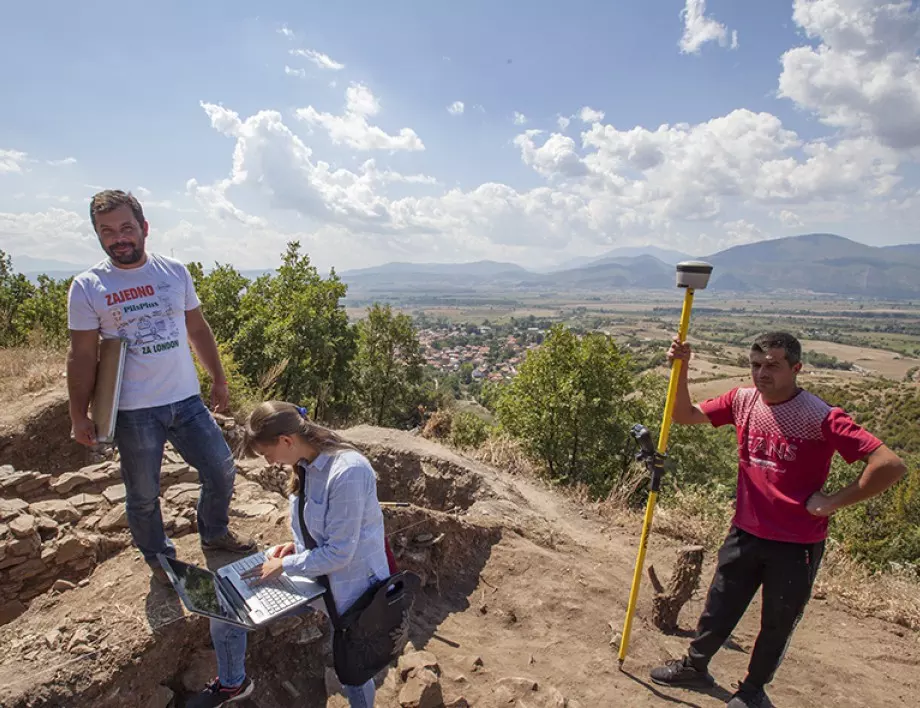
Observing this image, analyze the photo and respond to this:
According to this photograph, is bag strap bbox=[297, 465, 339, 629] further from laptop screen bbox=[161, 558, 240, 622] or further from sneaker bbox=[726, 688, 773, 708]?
sneaker bbox=[726, 688, 773, 708]

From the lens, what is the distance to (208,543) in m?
3.59

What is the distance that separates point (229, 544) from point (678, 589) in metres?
3.57

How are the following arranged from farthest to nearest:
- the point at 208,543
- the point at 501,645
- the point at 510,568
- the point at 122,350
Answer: the point at 510,568 < the point at 501,645 < the point at 208,543 < the point at 122,350

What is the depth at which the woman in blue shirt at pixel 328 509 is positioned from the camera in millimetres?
2266

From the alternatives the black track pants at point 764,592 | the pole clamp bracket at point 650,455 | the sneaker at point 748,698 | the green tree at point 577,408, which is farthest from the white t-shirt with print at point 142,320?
the green tree at point 577,408

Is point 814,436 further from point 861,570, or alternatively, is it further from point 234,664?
point 861,570

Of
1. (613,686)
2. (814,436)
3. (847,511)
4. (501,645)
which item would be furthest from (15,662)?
(847,511)

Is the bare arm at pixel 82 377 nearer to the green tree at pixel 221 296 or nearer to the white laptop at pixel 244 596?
the white laptop at pixel 244 596

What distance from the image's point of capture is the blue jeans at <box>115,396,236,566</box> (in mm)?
2998

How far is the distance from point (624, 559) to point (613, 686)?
7.19 ft

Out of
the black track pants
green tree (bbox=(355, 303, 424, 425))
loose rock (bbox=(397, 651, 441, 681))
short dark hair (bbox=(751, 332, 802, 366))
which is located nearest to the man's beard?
loose rock (bbox=(397, 651, 441, 681))

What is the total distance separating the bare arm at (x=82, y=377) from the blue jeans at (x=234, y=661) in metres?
1.34

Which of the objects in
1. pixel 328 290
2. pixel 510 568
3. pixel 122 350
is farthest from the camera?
pixel 328 290

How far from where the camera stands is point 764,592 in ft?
9.60
